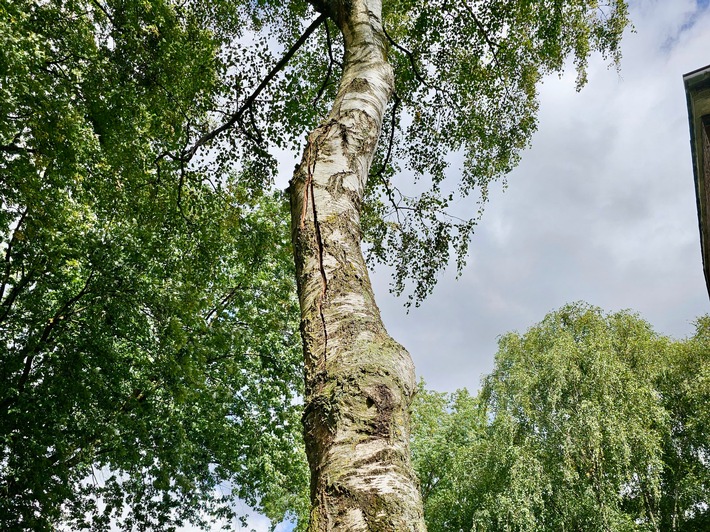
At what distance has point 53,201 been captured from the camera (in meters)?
6.96

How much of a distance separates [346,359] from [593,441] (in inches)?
636

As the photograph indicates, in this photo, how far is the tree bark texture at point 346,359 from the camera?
4.33ft

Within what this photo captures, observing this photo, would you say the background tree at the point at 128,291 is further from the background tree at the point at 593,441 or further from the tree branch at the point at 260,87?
the background tree at the point at 593,441

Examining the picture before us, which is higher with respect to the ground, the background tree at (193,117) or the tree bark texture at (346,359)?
the background tree at (193,117)

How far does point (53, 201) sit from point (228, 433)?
7093mm

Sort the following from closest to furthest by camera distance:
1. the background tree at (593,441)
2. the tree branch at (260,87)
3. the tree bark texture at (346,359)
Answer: the tree bark texture at (346,359) < the tree branch at (260,87) < the background tree at (593,441)

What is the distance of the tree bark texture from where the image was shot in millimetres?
1319

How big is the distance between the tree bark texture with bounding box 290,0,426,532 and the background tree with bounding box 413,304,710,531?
15713mm

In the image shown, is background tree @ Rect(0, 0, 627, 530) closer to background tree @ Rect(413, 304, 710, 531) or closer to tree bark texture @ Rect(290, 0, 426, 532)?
tree bark texture @ Rect(290, 0, 426, 532)

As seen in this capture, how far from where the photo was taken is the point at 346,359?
5.49 feet

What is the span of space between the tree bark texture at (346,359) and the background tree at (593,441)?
15.7 metres

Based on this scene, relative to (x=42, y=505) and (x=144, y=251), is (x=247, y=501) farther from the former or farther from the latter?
(x=144, y=251)

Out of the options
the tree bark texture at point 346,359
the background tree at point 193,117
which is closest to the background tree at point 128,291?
the background tree at point 193,117

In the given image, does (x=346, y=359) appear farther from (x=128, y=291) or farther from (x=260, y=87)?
(x=128, y=291)
